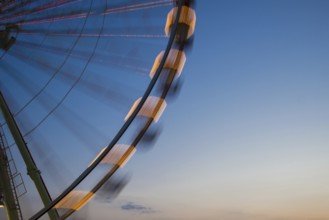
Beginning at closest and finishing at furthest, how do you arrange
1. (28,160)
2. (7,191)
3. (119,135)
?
(119,135)
(28,160)
(7,191)

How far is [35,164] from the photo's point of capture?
7129mm

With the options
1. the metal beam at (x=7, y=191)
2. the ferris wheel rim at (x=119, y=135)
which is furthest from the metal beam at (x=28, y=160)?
the ferris wheel rim at (x=119, y=135)

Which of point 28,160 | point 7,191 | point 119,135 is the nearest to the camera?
point 119,135

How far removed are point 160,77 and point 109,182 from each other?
4.97 ft

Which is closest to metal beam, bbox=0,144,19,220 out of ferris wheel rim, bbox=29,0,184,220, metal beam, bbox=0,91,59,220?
metal beam, bbox=0,91,59,220

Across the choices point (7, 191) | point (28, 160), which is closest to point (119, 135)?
point (28, 160)

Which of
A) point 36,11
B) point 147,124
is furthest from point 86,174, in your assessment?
point 36,11

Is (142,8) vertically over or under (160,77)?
over

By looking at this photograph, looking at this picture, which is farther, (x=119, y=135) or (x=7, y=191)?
(x=7, y=191)

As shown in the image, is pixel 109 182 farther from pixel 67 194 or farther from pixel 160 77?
pixel 160 77

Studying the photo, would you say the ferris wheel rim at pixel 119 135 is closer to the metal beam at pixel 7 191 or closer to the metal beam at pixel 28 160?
the metal beam at pixel 28 160

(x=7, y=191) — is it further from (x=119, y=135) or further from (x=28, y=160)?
(x=119, y=135)

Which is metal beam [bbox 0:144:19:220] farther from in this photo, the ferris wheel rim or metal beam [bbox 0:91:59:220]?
the ferris wheel rim

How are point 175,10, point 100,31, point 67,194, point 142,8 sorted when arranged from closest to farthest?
point 67,194
point 175,10
point 142,8
point 100,31
